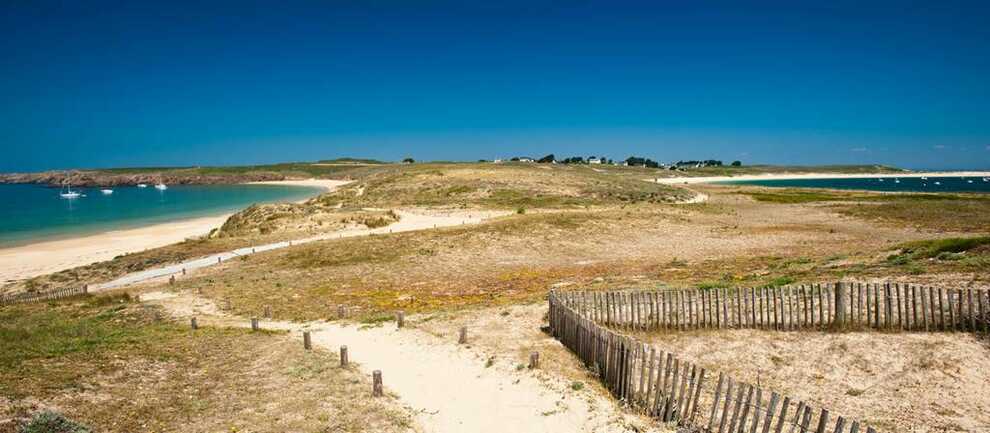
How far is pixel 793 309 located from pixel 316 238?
3858 centimetres

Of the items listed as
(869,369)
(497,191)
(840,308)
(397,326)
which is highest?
(497,191)

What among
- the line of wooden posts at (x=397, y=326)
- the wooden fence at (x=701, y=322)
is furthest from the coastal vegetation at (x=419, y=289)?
the wooden fence at (x=701, y=322)

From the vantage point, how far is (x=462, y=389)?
13344 mm

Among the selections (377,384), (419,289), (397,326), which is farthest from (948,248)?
(377,384)

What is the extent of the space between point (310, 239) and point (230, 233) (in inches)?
497

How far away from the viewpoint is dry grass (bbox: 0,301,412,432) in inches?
428

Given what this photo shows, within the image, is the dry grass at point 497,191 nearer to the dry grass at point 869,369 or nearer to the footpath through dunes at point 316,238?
the footpath through dunes at point 316,238

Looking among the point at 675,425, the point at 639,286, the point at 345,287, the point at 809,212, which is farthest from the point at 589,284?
the point at 809,212

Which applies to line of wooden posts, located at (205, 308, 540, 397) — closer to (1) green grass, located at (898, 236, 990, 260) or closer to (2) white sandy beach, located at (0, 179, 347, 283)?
(1) green grass, located at (898, 236, 990, 260)

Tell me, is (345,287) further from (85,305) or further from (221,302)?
(85,305)

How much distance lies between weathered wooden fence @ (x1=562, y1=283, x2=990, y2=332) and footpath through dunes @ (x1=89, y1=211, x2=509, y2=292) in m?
28.3

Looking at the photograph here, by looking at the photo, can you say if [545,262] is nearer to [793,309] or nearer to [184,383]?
[793,309]

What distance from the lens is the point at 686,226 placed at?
48.2 metres

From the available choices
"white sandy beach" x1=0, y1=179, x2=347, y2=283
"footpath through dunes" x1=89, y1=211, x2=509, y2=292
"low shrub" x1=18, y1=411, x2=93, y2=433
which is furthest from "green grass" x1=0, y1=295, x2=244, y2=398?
"white sandy beach" x1=0, y1=179, x2=347, y2=283
